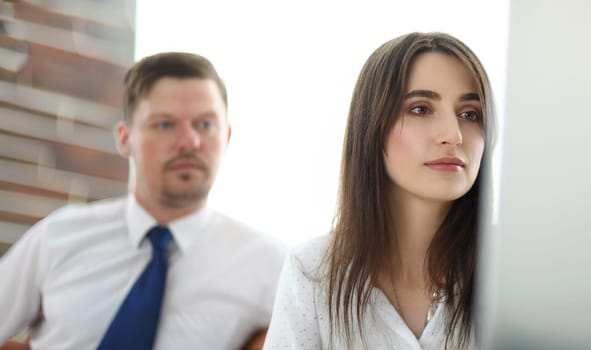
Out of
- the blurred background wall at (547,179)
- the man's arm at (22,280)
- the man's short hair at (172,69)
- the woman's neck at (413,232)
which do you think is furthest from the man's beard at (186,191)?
the blurred background wall at (547,179)

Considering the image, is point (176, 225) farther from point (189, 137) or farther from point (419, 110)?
point (419, 110)

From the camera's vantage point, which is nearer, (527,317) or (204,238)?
(527,317)

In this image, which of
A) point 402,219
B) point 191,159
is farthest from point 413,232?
point 191,159

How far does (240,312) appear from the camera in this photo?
104cm

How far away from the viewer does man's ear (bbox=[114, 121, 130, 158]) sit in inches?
42.5

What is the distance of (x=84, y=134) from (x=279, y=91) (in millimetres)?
368

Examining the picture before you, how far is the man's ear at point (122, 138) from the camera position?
1.08 meters

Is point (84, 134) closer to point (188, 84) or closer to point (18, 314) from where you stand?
point (188, 84)

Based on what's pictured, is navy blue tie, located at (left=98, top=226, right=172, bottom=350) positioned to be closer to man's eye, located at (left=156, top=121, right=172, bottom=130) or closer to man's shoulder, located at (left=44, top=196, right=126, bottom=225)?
man's shoulder, located at (left=44, top=196, right=126, bottom=225)

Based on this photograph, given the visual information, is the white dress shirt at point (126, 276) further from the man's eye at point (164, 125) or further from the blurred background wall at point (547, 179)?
the blurred background wall at point (547, 179)

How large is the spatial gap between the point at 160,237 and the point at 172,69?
0.96ft

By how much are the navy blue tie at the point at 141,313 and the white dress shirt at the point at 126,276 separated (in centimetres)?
1

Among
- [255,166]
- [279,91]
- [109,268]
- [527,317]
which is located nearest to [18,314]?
[109,268]

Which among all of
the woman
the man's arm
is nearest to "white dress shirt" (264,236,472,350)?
the woman
